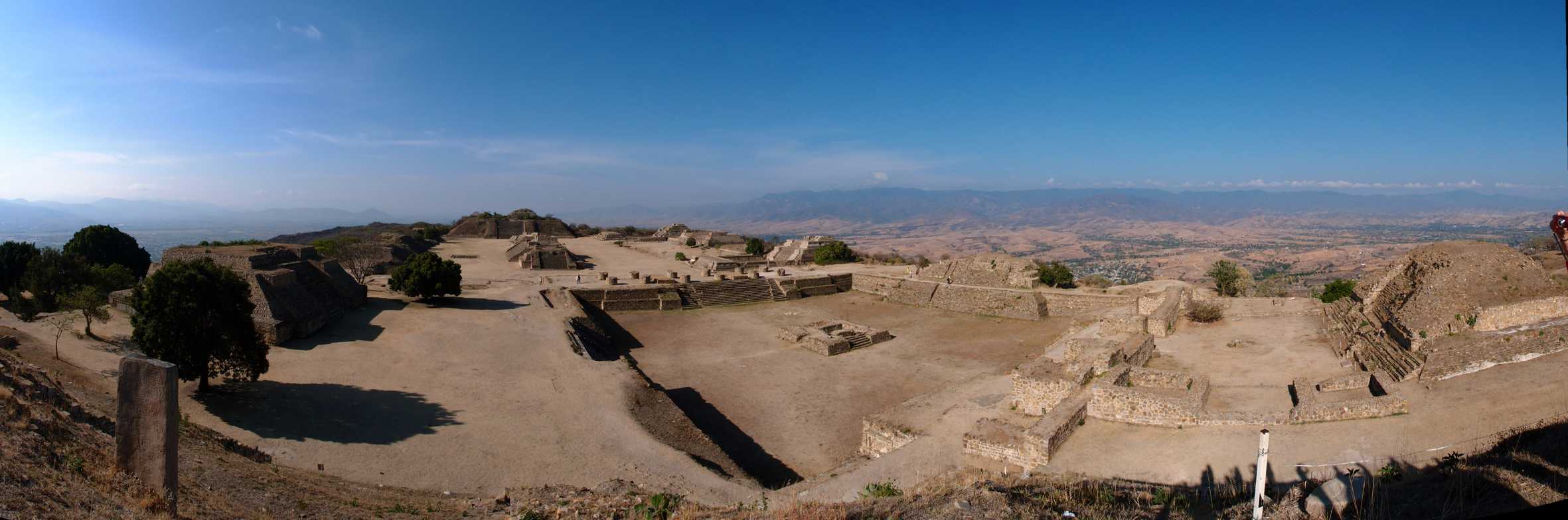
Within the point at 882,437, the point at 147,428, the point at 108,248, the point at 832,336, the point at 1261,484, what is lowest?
the point at 882,437

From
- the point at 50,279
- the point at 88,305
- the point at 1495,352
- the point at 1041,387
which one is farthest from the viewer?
the point at 50,279

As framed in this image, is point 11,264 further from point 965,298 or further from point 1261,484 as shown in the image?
point 965,298

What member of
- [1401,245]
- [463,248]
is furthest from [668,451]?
[1401,245]

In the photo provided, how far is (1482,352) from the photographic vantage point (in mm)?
10180

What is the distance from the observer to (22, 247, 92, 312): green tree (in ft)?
50.0

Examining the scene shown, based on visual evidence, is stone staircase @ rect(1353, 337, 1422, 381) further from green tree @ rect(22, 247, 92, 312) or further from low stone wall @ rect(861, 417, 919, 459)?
green tree @ rect(22, 247, 92, 312)

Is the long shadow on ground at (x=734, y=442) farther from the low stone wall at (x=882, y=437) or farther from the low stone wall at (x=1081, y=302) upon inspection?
the low stone wall at (x=1081, y=302)

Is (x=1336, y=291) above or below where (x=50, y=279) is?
below

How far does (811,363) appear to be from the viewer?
1886 centimetres

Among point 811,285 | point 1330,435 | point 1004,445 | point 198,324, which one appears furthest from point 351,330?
point 1330,435

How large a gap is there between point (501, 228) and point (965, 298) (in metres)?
44.4

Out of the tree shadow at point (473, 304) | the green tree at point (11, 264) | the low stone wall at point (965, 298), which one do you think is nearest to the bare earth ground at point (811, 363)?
the low stone wall at point (965, 298)

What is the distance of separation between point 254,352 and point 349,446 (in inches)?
139

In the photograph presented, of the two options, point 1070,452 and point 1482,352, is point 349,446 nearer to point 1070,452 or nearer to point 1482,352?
point 1070,452
